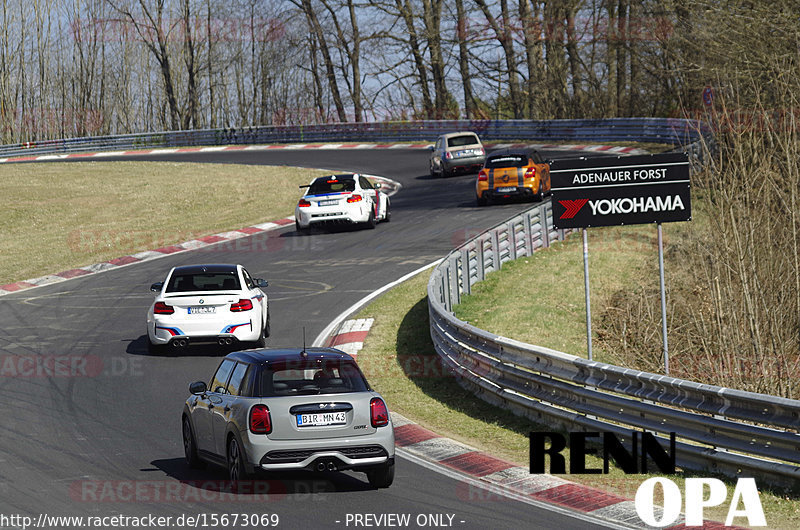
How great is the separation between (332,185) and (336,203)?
1.85ft

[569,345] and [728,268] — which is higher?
[728,268]

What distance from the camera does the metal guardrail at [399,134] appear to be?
44.4m

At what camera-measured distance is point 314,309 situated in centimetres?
2073

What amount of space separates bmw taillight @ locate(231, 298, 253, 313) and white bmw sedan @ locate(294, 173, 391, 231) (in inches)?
483

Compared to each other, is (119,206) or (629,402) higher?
(119,206)

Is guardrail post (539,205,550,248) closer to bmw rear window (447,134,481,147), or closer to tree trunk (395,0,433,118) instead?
bmw rear window (447,134,481,147)

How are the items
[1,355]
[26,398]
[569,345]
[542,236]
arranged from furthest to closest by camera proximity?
1. [542,236]
2. [569,345]
3. [1,355]
4. [26,398]

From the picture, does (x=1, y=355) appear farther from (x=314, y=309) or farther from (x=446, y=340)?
(x=446, y=340)

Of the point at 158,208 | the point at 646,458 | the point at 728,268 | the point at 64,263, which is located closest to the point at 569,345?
the point at 728,268

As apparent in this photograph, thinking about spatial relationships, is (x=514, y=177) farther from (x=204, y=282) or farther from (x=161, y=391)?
(x=161, y=391)

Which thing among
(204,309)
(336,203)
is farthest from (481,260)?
(204,309)

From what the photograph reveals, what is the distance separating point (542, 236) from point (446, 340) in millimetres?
11421

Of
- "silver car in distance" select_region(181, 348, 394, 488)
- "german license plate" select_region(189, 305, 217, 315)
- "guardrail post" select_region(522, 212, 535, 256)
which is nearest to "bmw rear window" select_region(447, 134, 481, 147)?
"guardrail post" select_region(522, 212, 535, 256)

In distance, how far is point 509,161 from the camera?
31.1 m
